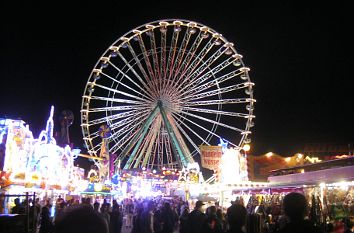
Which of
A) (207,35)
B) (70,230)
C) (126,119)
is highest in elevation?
(207,35)

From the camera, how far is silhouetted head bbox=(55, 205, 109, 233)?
2.21m

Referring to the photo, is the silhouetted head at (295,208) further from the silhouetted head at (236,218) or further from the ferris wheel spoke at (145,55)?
the ferris wheel spoke at (145,55)

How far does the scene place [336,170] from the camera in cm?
1598

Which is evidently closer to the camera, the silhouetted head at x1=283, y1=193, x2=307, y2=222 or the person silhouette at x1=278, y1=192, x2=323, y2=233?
the person silhouette at x1=278, y1=192, x2=323, y2=233

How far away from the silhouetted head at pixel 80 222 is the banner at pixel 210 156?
26335 mm

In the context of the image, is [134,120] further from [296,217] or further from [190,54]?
[296,217]

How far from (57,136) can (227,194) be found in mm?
13711

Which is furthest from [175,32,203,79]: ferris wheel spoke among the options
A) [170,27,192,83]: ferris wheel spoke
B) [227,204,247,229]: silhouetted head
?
[227,204,247,229]: silhouetted head

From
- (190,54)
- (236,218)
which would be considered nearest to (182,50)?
(190,54)

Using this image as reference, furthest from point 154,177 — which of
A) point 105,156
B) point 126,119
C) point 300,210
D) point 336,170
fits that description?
point 300,210

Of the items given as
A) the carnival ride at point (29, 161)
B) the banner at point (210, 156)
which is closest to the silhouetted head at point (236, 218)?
the carnival ride at point (29, 161)

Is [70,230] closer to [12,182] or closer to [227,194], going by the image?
[12,182]

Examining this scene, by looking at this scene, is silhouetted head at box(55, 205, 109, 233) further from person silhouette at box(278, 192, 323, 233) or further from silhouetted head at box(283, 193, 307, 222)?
silhouetted head at box(283, 193, 307, 222)

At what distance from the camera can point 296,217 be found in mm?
3080
